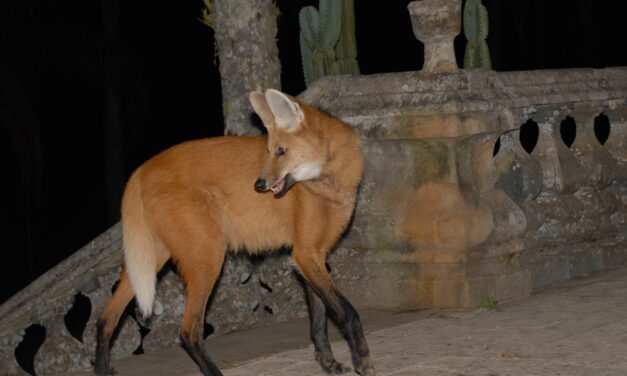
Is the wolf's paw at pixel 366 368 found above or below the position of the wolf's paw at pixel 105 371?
above

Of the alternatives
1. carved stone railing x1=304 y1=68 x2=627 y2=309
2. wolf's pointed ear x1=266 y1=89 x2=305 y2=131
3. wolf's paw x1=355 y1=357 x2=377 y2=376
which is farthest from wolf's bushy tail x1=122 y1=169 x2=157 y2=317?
carved stone railing x1=304 y1=68 x2=627 y2=309

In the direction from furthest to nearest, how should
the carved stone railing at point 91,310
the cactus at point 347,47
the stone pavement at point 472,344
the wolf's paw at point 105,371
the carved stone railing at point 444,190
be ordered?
the cactus at point 347,47, the carved stone railing at point 444,190, the carved stone railing at point 91,310, the wolf's paw at point 105,371, the stone pavement at point 472,344

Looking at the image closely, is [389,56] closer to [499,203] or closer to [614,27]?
[614,27]

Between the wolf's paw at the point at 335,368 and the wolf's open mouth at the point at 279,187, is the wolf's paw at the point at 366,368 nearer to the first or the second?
the wolf's paw at the point at 335,368

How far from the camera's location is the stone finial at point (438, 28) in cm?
696

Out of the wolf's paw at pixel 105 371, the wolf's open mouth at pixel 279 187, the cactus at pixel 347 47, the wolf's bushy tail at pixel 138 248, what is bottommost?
the wolf's paw at pixel 105 371

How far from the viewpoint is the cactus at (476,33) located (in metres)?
7.82

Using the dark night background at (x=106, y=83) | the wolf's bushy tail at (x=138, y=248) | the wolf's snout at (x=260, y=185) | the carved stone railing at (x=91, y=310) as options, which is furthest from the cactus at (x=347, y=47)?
the dark night background at (x=106, y=83)

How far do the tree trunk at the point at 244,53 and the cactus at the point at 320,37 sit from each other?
0.80 ft

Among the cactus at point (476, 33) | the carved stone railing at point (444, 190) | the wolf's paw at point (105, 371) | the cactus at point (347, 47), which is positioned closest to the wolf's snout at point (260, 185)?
the wolf's paw at point (105, 371)

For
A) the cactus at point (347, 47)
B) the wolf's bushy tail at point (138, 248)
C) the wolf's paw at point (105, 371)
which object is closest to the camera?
the wolf's bushy tail at point (138, 248)

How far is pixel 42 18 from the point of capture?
17.6 meters

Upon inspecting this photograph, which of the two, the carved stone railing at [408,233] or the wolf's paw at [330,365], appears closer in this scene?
the wolf's paw at [330,365]

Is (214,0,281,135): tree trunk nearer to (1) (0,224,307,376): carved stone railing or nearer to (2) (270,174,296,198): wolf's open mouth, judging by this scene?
(1) (0,224,307,376): carved stone railing
